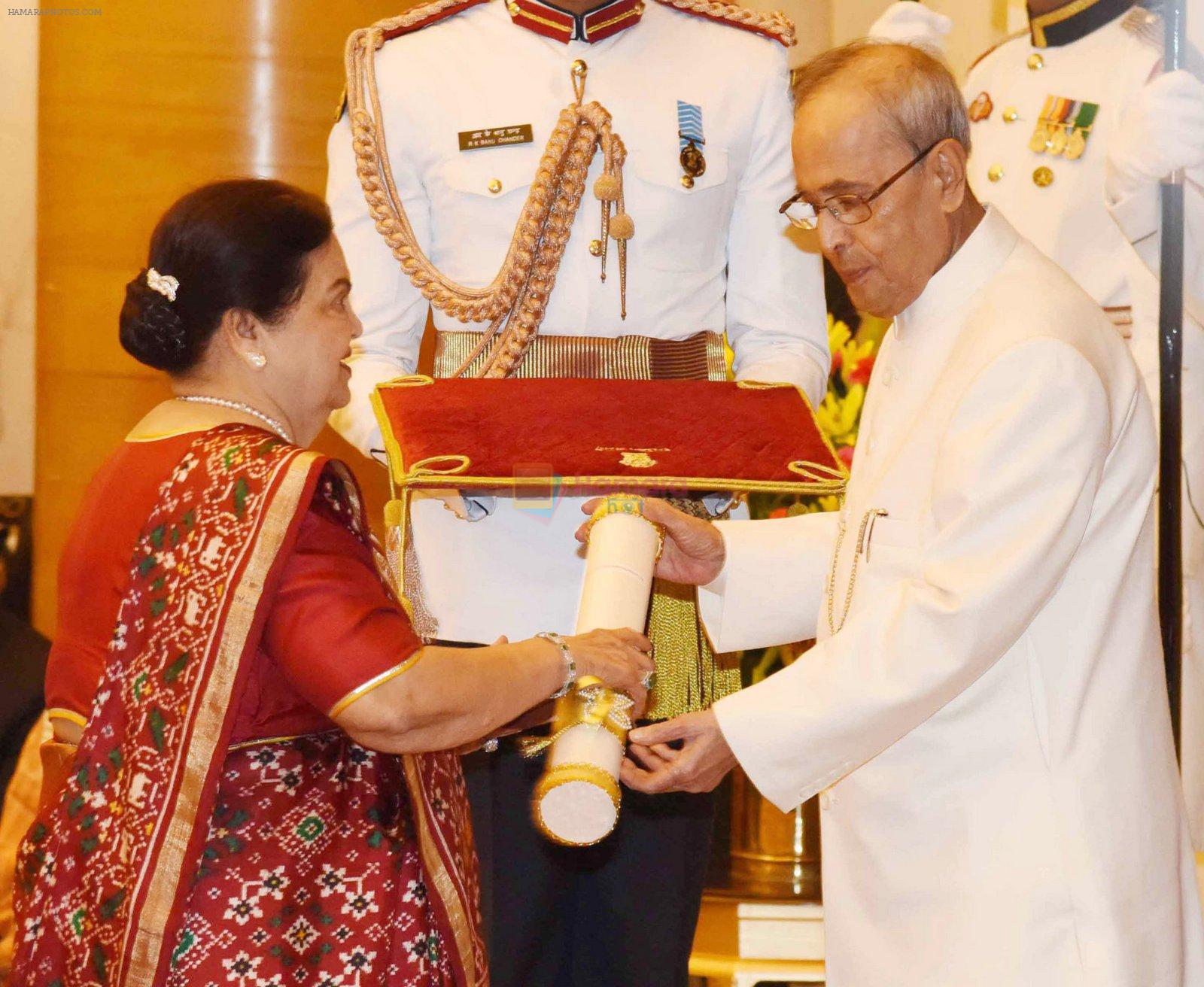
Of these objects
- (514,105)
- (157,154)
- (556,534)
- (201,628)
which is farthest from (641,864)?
(157,154)

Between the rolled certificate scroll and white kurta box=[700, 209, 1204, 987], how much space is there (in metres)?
0.16

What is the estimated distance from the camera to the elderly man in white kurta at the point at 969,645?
181 centimetres

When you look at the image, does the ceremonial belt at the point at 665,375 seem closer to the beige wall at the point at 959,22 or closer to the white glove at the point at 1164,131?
the white glove at the point at 1164,131

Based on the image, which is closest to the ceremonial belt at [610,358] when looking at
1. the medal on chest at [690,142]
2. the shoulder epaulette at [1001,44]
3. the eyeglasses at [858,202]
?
the medal on chest at [690,142]

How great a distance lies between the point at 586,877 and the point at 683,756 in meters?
0.66

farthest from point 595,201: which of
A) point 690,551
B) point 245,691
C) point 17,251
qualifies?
point 17,251

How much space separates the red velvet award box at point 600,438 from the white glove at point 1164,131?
3.55 feet

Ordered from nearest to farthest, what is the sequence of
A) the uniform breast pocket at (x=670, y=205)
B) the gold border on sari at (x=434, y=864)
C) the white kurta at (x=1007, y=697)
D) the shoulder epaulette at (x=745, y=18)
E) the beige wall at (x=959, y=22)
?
1. the white kurta at (x=1007, y=697)
2. the gold border on sari at (x=434, y=864)
3. the uniform breast pocket at (x=670, y=205)
4. the shoulder epaulette at (x=745, y=18)
5. the beige wall at (x=959, y=22)

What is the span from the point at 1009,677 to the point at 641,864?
2.78ft

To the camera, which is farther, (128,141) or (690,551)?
(128,141)

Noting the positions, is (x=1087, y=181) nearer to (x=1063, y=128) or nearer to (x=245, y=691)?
(x=1063, y=128)

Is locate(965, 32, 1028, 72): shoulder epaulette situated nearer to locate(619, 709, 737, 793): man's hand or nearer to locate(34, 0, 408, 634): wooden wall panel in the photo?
locate(34, 0, 408, 634): wooden wall panel

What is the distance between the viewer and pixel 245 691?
1877mm

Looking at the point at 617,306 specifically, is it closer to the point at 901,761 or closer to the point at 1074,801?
the point at 901,761
